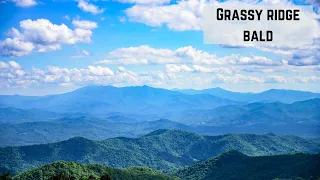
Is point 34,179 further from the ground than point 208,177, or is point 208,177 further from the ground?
point 34,179

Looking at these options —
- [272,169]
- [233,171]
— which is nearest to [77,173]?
[233,171]

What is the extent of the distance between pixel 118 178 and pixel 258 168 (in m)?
77.8

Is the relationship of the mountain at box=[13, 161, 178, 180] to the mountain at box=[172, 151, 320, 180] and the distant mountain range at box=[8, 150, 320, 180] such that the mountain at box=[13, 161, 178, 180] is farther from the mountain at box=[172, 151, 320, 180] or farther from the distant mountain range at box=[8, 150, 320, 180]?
the mountain at box=[172, 151, 320, 180]

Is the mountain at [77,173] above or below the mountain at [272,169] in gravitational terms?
above

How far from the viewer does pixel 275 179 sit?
15925 centimetres

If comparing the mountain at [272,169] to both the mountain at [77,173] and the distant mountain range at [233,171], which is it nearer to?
the distant mountain range at [233,171]

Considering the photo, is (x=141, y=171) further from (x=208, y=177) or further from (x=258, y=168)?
(x=258, y=168)

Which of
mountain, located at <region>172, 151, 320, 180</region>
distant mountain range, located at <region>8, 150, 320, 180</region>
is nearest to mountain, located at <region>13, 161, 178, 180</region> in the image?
distant mountain range, located at <region>8, 150, 320, 180</region>

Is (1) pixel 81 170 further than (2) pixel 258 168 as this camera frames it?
No

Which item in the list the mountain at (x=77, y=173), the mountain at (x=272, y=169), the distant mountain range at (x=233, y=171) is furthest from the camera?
the mountain at (x=272, y=169)

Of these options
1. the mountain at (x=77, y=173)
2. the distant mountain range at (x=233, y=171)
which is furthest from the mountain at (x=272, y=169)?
the mountain at (x=77, y=173)

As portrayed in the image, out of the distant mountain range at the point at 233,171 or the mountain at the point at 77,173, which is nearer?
the mountain at the point at 77,173

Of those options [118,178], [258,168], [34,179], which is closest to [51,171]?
[34,179]

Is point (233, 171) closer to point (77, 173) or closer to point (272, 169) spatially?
point (272, 169)
